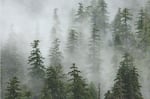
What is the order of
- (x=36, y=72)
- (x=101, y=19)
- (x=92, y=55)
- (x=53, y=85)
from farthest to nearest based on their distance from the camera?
1. (x=101, y=19)
2. (x=92, y=55)
3. (x=36, y=72)
4. (x=53, y=85)

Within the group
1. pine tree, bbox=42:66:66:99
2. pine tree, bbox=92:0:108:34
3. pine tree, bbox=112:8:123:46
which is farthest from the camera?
pine tree, bbox=92:0:108:34

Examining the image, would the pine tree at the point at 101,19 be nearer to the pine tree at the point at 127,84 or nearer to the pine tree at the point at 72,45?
the pine tree at the point at 72,45

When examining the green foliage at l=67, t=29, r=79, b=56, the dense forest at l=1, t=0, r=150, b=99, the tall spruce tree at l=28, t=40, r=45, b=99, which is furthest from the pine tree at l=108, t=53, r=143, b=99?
the green foliage at l=67, t=29, r=79, b=56

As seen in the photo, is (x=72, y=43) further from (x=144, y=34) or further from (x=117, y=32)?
(x=144, y=34)

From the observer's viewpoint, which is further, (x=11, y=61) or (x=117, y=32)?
(x=11, y=61)

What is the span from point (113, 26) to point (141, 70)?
17.1 meters

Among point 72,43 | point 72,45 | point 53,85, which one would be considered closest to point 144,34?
point 72,43

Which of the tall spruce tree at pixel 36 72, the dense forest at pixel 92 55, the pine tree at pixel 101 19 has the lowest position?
the tall spruce tree at pixel 36 72

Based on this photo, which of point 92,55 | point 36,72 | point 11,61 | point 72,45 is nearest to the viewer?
point 36,72

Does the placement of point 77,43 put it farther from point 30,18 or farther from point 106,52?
point 30,18

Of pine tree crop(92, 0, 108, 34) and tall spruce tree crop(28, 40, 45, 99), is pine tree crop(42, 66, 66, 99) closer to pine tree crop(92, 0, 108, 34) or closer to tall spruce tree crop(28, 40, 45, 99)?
tall spruce tree crop(28, 40, 45, 99)

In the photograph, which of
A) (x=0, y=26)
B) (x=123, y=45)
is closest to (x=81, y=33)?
(x=123, y=45)

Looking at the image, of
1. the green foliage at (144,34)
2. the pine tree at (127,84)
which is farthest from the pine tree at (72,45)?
the pine tree at (127,84)

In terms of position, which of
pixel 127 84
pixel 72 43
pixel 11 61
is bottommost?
pixel 127 84
